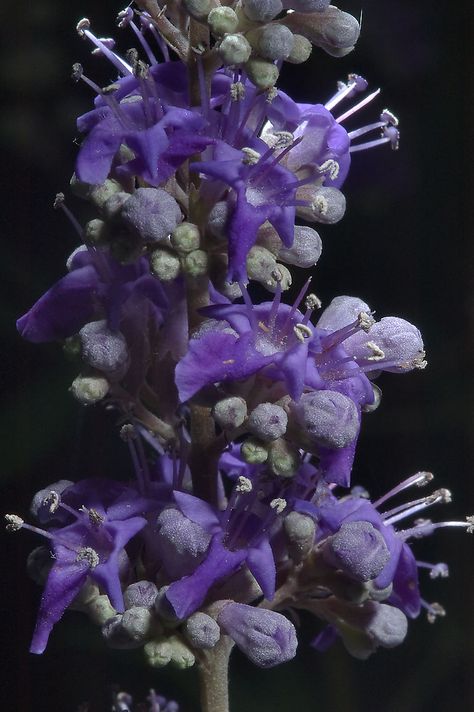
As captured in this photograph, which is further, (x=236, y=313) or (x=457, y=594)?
(x=457, y=594)

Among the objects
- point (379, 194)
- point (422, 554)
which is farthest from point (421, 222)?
point (422, 554)

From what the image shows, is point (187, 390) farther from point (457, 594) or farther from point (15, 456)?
point (457, 594)

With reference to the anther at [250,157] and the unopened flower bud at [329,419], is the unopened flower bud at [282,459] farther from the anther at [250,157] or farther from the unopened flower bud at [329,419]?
the anther at [250,157]

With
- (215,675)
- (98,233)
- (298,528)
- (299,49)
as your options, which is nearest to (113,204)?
(98,233)

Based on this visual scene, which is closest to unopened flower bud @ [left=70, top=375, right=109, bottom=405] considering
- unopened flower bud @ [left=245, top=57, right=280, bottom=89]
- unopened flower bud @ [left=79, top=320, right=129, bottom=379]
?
unopened flower bud @ [left=79, top=320, right=129, bottom=379]

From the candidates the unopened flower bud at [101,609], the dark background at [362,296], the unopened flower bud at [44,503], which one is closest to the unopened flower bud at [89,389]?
the unopened flower bud at [44,503]
